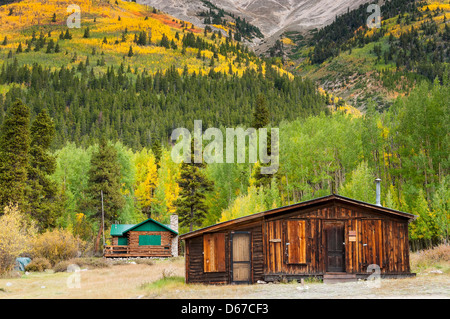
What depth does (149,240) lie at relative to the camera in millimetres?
50406

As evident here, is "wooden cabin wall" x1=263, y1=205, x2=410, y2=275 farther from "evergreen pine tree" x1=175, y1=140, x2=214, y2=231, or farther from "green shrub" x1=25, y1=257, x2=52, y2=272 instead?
"evergreen pine tree" x1=175, y1=140, x2=214, y2=231

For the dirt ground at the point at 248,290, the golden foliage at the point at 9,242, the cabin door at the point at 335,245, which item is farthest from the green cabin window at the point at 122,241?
the cabin door at the point at 335,245

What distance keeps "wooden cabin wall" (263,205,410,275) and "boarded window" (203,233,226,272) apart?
2.19 m

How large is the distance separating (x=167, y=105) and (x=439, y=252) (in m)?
115

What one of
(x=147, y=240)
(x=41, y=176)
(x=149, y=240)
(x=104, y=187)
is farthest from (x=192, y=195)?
(x=41, y=176)

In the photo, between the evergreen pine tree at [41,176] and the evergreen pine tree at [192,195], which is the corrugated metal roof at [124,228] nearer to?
the evergreen pine tree at [192,195]

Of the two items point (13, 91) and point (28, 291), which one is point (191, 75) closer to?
point (13, 91)

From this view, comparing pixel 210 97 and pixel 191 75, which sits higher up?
pixel 191 75

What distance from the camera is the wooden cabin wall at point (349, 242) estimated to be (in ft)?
80.3

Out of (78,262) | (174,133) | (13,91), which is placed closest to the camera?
(78,262)

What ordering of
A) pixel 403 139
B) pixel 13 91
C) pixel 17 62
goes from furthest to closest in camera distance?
pixel 17 62
pixel 13 91
pixel 403 139

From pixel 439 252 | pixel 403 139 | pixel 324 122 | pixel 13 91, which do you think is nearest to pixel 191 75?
pixel 13 91
